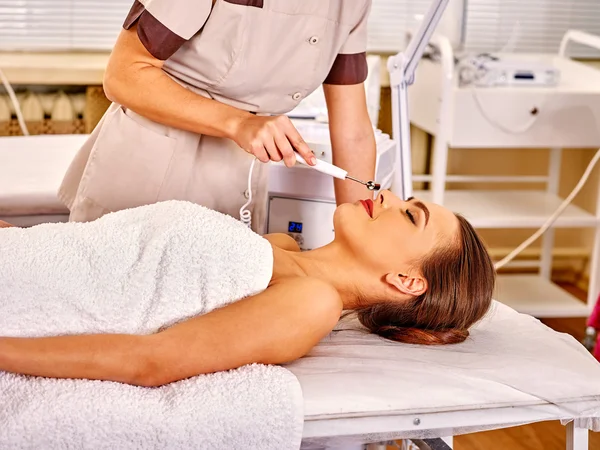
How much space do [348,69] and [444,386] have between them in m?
0.75

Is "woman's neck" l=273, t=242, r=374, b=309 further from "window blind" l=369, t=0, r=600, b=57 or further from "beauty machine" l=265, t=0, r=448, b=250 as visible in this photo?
"window blind" l=369, t=0, r=600, b=57

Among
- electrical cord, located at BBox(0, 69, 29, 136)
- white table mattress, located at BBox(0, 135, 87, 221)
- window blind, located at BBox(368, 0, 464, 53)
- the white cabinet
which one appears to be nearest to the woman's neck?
white table mattress, located at BBox(0, 135, 87, 221)

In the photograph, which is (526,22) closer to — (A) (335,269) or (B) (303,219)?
(B) (303,219)

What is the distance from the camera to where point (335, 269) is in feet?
5.42

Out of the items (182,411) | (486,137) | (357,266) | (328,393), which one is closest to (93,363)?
(182,411)

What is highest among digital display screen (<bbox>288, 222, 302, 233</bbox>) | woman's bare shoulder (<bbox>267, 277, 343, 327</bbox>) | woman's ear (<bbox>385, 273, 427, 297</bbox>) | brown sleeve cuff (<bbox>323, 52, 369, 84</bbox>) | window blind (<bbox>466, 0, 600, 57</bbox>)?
brown sleeve cuff (<bbox>323, 52, 369, 84</bbox>)

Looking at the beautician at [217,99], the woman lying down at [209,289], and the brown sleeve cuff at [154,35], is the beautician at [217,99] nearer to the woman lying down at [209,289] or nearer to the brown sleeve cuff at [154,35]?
the brown sleeve cuff at [154,35]

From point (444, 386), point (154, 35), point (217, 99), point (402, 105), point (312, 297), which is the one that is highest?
point (154, 35)

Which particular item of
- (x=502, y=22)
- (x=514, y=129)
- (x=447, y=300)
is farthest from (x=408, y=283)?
(x=502, y=22)

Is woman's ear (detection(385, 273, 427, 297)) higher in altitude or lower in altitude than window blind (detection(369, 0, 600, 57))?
lower

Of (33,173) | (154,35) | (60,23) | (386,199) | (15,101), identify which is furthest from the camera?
(60,23)

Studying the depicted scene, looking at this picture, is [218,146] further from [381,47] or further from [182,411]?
[381,47]

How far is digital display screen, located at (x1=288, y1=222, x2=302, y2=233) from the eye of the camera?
2.07 metres

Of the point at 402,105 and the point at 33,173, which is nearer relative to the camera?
the point at 402,105
